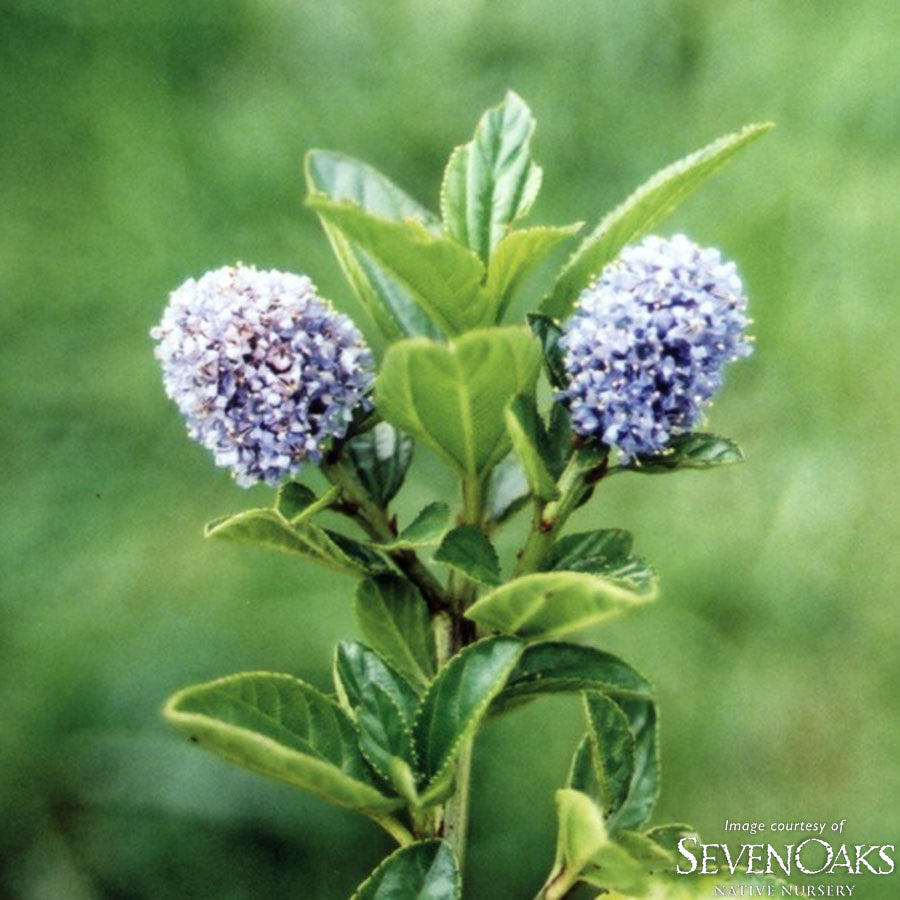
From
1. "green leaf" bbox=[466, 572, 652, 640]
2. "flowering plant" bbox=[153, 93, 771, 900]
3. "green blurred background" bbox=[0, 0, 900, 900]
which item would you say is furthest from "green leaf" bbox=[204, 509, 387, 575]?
"green blurred background" bbox=[0, 0, 900, 900]

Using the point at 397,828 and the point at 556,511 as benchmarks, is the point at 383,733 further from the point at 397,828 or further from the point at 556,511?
the point at 556,511

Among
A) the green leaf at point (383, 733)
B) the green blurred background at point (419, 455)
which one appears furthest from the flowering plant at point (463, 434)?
the green blurred background at point (419, 455)

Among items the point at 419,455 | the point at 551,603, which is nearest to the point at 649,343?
the point at 551,603

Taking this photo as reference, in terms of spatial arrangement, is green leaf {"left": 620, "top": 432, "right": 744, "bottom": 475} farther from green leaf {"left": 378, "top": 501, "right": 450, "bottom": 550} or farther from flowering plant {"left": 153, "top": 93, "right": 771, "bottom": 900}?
green leaf {"left": 378, "top": 501, "right": 450, "bottom": 550}

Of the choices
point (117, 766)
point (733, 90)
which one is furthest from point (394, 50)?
point (117, 766)

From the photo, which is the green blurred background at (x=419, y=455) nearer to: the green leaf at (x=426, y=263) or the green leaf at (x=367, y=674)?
the green leaf at (x=367, y=674)

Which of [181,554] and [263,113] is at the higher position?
[263,113]

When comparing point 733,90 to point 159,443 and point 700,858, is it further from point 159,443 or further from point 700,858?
point 700,858
